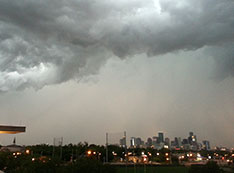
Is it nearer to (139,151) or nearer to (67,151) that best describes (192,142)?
(139,151)

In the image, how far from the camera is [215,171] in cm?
1152

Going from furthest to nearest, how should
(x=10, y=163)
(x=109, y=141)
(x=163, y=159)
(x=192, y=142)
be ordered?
(x=192, y=142)
(x=163, y=159)
(x=109, y=141)
(x=10, y=163)

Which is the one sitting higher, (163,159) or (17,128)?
(17,128)

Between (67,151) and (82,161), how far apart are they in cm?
3973

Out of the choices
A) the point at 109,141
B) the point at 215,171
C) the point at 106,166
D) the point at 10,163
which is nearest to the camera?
the point at 215,171

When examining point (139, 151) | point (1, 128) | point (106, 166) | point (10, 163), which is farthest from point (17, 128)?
point (139, 151)

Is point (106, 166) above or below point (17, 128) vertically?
below

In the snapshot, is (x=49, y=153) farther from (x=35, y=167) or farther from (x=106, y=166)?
(x=106, y=166)

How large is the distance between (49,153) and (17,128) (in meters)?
40.3

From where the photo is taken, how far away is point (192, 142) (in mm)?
147125

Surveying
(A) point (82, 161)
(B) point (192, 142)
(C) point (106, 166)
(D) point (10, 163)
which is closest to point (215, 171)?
(C) point (106, 166)

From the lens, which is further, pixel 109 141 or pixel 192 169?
pixel 109 141

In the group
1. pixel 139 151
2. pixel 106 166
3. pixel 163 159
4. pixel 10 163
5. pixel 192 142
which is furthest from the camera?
pixel 192 142

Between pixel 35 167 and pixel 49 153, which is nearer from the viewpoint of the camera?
pixel 35 167
